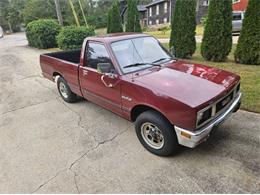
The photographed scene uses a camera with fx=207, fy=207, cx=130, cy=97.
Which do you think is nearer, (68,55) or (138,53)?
(138,53)

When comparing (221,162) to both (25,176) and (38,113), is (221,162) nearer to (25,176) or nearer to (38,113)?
(25,176)

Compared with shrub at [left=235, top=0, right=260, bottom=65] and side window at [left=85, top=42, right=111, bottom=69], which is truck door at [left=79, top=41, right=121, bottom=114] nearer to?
side window at [left=85, top=42, right=111, bottom=69]

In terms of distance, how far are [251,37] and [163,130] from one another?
6050 millimetres

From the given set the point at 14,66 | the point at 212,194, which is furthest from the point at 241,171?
the point at 14,66

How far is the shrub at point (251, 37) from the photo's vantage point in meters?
6.87

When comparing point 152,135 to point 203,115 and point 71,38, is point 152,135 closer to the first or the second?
point 203,115

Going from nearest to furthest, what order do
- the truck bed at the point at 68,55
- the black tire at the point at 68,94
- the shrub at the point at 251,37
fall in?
the black tire at the point at 68,94 < the truck bed at the point at 68,55 < the shrub at the point at 251,37

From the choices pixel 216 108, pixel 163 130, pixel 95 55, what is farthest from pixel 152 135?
pixel 95 55

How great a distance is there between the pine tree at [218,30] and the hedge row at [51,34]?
7572 millimetres

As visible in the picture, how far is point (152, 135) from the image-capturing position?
10.5 ft

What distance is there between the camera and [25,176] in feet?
9.73

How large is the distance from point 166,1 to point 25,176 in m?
38.2

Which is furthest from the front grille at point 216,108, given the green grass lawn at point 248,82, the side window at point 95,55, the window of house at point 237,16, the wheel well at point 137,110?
the window of house at point 237,16

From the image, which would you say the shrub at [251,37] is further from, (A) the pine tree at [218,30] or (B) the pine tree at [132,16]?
(B) the pine tree at [132,16]
